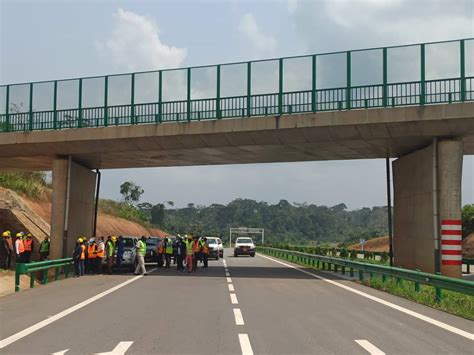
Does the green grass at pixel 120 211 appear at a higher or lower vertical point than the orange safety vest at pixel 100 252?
higher

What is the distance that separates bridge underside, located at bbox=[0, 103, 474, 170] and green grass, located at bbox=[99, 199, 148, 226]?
4166 cm

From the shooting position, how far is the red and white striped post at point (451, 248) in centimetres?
2088

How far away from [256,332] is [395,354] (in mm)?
2597

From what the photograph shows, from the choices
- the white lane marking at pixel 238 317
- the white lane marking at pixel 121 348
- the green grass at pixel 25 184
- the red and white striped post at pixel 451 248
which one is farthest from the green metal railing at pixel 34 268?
the green grass at pixel 25 184

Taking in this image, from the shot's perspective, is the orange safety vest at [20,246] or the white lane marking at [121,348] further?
the orange safety vest at [20,246]

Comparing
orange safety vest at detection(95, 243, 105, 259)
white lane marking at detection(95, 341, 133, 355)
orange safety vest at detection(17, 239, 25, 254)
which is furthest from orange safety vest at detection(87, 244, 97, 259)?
white lane marking at detection(95, 341, 133, 355)

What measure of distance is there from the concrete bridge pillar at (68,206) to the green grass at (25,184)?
1772 centimetres

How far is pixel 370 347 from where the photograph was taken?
27.9ft

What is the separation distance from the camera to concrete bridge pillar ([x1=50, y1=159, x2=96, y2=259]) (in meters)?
27.4

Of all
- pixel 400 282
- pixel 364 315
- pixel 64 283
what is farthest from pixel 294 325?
pixel 64 283

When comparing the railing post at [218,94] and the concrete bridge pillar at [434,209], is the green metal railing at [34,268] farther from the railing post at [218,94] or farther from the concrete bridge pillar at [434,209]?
the concrete bridge pillar at [434,209]

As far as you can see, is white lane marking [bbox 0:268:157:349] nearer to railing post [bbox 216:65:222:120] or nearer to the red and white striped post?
railing post [bbox 216:65:222:120]

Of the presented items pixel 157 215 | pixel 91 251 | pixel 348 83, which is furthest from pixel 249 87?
pixel 157 215

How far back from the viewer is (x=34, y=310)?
41.8 feet
